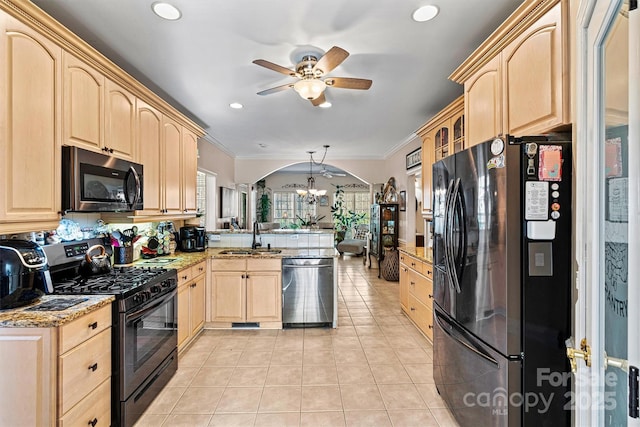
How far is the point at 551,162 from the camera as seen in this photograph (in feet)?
4.81

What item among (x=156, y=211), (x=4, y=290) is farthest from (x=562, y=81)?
(x=156, y=211)

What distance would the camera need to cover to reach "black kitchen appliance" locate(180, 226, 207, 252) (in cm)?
382

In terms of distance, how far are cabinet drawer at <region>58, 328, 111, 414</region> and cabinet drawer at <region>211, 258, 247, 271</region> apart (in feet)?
5.58

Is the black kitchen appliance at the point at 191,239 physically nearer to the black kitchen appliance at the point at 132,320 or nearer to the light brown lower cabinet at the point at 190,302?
the light brown lower cabinet at the point at 190,302

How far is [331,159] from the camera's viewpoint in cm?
732

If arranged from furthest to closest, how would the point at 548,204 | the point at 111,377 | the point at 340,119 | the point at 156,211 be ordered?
the point at 340,119 → the point at 156,211 → the point at 111,377 → the point at 548,204

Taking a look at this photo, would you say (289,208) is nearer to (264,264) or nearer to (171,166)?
(264,264)

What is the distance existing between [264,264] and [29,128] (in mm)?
2381

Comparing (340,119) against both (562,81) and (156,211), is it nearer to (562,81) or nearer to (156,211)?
(156,211)

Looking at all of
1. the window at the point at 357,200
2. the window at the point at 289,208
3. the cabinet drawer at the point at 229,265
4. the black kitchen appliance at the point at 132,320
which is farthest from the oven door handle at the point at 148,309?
the window at the point at 357,200

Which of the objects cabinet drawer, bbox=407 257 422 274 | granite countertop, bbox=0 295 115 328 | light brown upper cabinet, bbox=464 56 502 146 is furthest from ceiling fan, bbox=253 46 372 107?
cabinet drawer, bbox=407 257 422 274

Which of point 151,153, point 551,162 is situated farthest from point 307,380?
point 151,153

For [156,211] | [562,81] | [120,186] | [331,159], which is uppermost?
[331,159]

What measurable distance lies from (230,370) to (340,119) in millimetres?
3374
